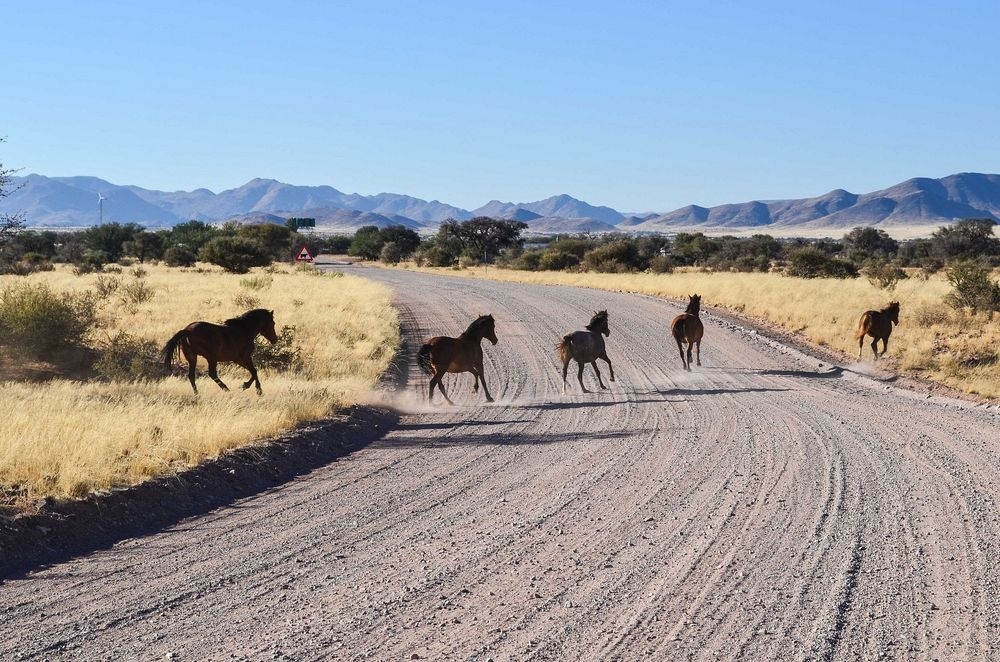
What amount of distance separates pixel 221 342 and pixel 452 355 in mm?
3764

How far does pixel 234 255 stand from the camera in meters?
66.4

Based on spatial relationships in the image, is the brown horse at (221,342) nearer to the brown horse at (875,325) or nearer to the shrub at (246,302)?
the brown horse at (875,325)

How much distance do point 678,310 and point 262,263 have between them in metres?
44.3

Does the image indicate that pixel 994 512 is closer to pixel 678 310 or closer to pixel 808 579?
pixel 808 579

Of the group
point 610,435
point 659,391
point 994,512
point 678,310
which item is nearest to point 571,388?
point 659,391

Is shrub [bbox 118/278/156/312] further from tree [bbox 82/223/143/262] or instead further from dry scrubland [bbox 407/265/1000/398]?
tree [bbox 82/223/143/262]

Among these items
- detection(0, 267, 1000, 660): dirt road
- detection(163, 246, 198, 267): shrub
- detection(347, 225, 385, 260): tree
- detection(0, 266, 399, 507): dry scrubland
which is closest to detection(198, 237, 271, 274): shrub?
detection(163, 246, 198, 267): shrub

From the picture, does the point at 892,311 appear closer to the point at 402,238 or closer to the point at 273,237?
the point at 273,237

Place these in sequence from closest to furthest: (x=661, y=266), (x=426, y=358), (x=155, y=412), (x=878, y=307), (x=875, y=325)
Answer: (x=155, y=412)
(x=426, y=358)
(x=875, y=325)
(x=878, y=307)
(x=661, y=266)

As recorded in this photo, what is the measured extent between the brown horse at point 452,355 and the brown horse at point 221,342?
9.08 feet

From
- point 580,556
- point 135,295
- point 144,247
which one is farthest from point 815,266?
point 144,247

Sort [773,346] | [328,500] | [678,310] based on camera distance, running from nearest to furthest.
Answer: [328,500] → [773,346] → [678,310]

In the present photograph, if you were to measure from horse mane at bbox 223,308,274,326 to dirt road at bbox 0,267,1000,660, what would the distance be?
415cm

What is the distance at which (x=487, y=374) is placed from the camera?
2000cm
